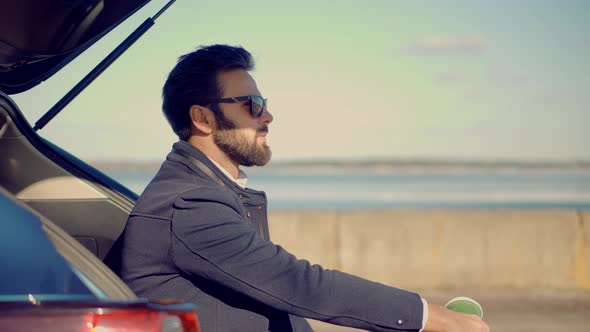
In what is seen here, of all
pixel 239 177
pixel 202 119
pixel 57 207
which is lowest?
pixel 57 207

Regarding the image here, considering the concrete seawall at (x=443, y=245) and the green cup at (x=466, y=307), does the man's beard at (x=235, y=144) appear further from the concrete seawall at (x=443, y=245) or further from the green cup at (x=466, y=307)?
the concrete seawall at (x=443, y=245)

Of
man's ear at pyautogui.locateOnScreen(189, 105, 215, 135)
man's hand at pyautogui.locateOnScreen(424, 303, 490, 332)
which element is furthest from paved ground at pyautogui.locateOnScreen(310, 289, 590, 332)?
man's hand at pyautogui.locateOnScreen(424, 303, 490, 332)

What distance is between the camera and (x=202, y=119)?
314cm

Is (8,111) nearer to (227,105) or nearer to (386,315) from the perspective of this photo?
(227,105)

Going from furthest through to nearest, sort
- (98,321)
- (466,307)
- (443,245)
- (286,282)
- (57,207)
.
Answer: (443,245) → (57,207) → (466,307) → (286,282) → (98,321)

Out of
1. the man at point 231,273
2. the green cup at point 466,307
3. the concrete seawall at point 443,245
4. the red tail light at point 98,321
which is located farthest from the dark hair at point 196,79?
the concrete seawall at point 443,245

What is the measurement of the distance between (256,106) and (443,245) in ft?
19.8

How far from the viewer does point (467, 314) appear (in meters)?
2.61

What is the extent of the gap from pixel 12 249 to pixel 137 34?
4.54 feet

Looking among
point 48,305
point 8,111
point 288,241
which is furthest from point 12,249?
point 288,241

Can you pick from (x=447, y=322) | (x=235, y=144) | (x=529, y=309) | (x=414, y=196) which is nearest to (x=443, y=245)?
(x=529, y=309)

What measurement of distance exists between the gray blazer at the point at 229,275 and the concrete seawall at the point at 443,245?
6264 mm

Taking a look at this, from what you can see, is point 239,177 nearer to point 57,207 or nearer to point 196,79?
point 196,79

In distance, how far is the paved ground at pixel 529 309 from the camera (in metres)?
7.84
